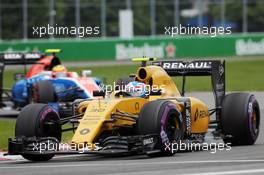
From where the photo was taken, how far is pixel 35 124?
1442 cm

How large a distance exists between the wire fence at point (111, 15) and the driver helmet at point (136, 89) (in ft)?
138

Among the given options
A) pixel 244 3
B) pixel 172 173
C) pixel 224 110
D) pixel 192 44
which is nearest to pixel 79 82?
pixel 224 110

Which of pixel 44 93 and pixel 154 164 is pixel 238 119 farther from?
pixel 44 93

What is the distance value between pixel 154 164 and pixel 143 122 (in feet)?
3.80

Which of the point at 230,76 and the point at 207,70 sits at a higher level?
the point at 230,76

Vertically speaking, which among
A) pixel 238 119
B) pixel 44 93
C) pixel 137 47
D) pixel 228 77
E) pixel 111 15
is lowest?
pixel 238 119

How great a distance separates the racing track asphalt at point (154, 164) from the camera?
39.7ft

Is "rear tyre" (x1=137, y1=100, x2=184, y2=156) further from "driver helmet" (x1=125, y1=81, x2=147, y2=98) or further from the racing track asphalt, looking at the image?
"driver helmet" (x1=125, y1=81, x2=147, y2=98)

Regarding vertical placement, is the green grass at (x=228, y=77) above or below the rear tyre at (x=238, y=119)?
above

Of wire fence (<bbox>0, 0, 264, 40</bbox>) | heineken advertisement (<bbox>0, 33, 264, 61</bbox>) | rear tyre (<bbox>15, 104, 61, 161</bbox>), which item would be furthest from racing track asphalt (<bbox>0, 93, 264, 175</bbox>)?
wire fence (<bbox>0, 0, 264, 40</bbox>)

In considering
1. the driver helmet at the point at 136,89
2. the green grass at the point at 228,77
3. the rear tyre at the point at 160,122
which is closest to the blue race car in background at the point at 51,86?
the green grass at the point at 228,77

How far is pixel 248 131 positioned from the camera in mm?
15719

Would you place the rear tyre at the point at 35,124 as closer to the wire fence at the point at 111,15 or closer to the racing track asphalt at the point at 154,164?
the racing track asphalt at the point at 154,164

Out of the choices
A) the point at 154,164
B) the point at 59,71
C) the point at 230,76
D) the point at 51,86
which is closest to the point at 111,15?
the point at 230,76
